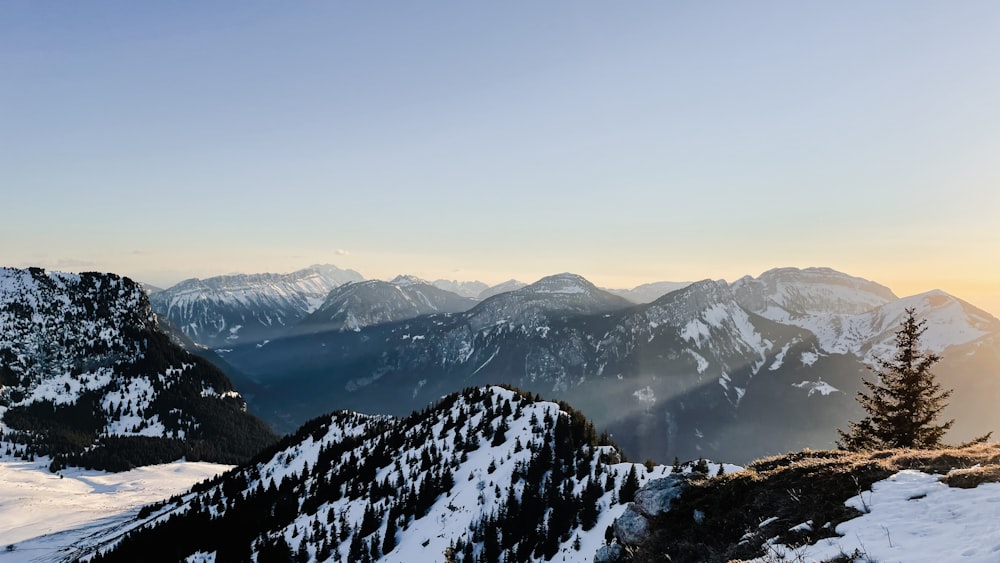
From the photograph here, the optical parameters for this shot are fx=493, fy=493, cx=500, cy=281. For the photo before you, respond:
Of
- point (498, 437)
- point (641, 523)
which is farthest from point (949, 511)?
point (498, 437)

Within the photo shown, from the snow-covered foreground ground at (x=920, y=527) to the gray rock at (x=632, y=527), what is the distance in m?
8.24

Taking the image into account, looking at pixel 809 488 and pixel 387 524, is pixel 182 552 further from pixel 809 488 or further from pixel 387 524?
pixel 809 488

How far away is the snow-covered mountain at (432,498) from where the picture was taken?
2392 inches

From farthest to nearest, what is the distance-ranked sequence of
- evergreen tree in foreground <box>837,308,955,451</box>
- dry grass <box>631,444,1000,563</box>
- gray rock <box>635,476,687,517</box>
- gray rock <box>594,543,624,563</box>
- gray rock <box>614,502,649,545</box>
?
evergreen tree in foreground <box>837,308,955,451</box>, gray rock <box>635,476,687,517</box>, gray rock <box>614,502,649,545</box>, gray rock <box>594,543,624,563</box>, dry grass <box>631,444,1000,563</box>

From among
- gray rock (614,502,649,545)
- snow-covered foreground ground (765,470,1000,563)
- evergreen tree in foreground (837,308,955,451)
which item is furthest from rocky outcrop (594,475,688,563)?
evergreen tree in foreground (837,308,955,451)

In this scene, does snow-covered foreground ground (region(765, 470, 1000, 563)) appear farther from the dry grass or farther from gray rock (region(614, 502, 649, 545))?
gray rock (region(614, 502, 649, 545))

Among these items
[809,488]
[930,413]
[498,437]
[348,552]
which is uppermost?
[809,488]

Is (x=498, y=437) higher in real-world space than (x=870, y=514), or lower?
lower

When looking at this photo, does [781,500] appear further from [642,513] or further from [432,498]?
[432,498]

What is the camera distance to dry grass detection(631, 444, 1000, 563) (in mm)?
19283

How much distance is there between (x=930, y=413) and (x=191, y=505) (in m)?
193

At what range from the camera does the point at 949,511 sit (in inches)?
682

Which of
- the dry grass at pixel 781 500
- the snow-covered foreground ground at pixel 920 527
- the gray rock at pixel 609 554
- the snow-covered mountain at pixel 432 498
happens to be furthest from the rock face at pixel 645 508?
the snow-covered mountain at pixel 432 498

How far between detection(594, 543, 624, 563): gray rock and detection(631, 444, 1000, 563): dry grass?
1.90 metres
